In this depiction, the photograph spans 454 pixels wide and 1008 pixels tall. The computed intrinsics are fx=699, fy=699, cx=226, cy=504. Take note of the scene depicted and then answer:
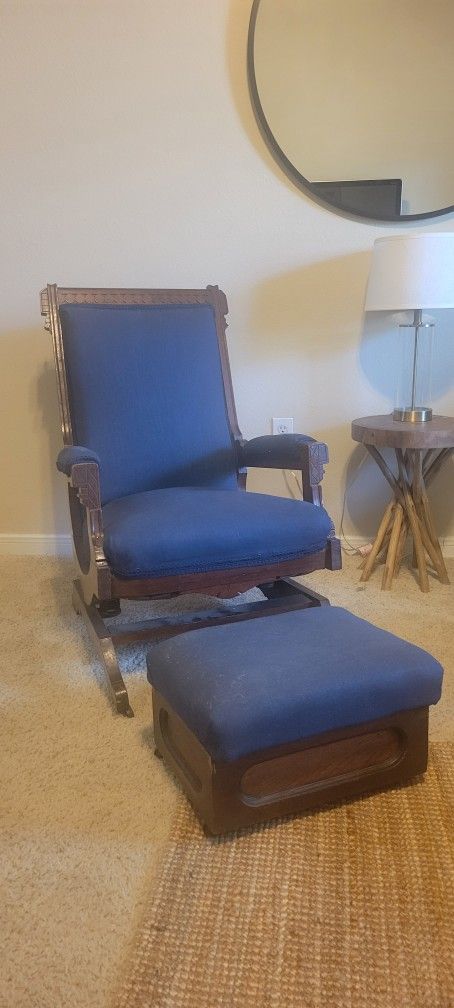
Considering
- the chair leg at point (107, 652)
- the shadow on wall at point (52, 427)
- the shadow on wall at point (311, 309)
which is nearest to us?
the chair leg at point (107, 652)

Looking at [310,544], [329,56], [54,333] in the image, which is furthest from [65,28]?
[310,544]

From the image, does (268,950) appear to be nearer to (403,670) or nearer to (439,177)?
(403,670)

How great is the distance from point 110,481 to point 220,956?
4.30 ft

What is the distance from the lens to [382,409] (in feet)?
8.43

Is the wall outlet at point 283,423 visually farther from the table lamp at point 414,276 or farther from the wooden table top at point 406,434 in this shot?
the table lamp at point 414,276

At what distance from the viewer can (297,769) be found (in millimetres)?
1152

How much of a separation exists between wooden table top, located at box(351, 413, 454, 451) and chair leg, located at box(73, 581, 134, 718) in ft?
3.28

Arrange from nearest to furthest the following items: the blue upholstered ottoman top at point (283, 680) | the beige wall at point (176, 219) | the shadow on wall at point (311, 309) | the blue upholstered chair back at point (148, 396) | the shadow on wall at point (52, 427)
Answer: the blue upholstered ottoman top at point (283, 680), the blue upholstered chair back at point (148, 396), the beige wall at point (176, 219), the shadow on wall at point (311, 309), the shadow on wall at point (52, 427)

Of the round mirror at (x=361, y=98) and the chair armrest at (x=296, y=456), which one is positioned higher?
the round mirror at (x=361, y=98)

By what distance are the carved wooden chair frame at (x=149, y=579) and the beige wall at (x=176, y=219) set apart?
1.03 feet

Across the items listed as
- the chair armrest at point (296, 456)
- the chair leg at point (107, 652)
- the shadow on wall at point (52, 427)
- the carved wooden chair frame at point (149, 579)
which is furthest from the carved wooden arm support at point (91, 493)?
the shadow on wall at point (52, 427)

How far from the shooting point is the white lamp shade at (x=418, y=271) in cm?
204

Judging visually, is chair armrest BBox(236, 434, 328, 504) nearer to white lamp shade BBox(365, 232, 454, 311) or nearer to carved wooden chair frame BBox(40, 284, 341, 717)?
carved wooden chair frame BBox(40, 284, 341, 717)

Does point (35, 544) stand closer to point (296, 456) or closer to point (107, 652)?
point (107, 652)
